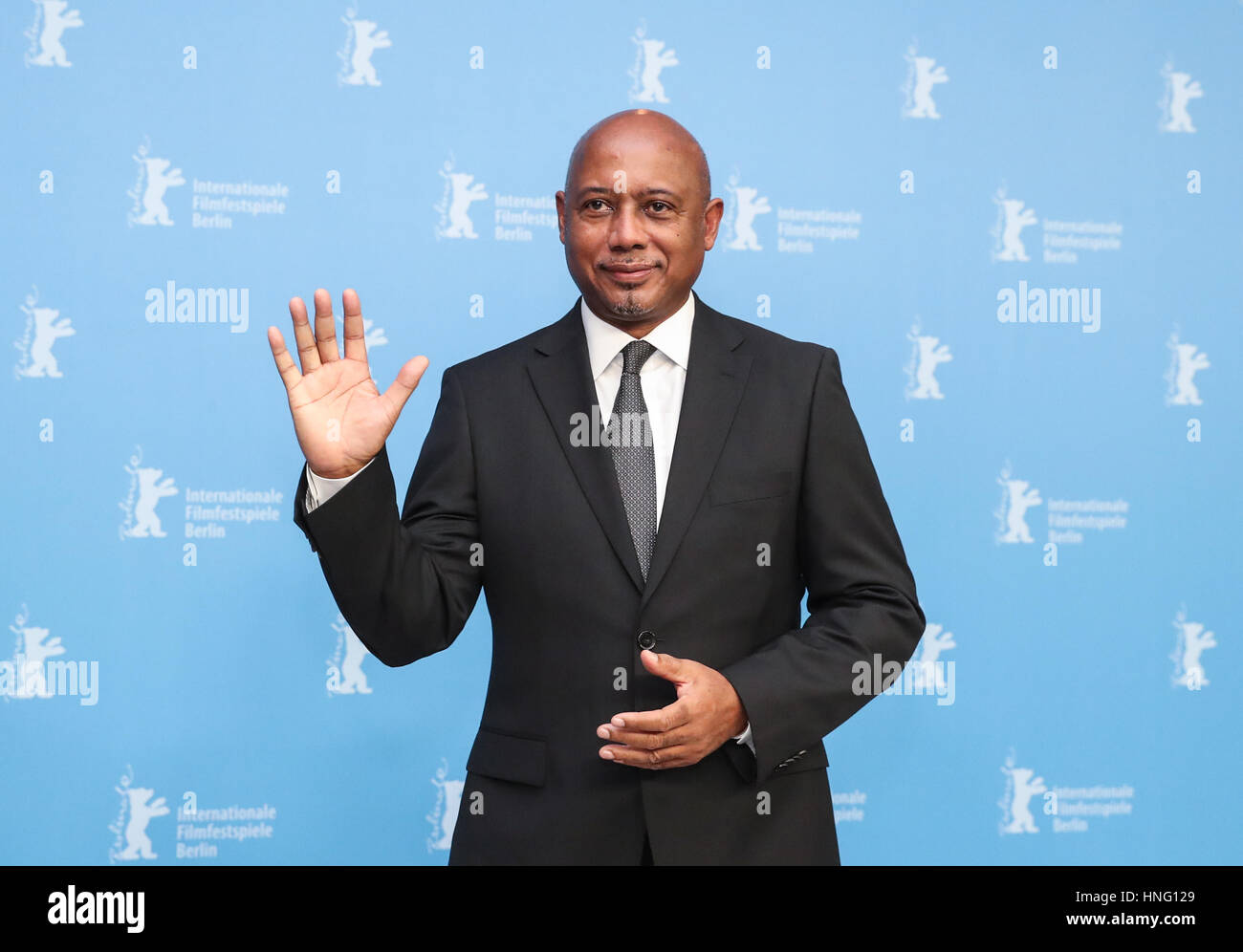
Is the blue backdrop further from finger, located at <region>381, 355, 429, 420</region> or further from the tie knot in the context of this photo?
finger, located at <region>381, 355, 429, 420</region>

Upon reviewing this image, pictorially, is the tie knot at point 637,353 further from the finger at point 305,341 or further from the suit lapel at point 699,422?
the finger at point 305,341

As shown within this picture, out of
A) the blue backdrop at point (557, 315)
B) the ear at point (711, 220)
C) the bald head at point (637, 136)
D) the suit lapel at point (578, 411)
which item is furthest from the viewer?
the blue backdrop at point (557, 315)

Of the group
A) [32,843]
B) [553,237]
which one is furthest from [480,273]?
[32,843]

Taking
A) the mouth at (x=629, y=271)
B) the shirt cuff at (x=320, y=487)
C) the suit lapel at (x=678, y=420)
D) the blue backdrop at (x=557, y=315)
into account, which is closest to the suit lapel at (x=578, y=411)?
the suit lapel at (x=678, y=420)

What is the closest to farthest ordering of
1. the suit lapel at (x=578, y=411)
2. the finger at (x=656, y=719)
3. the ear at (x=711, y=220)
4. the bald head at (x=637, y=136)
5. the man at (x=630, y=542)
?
the finger at (x=656, y=719) < the man at (x=630, y=542) < the suit lapel at (x=578, y=411) < the bald head at (x=637, y=136) < the ear at (x=711, y=220)

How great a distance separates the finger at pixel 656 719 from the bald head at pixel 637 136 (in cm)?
89

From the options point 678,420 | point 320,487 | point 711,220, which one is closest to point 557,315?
point 711,220

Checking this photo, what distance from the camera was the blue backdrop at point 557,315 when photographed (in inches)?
123

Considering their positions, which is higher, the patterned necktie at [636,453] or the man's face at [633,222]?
the man's face at [633,222]

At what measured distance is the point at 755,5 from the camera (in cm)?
344

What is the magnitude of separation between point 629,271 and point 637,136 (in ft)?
0.72

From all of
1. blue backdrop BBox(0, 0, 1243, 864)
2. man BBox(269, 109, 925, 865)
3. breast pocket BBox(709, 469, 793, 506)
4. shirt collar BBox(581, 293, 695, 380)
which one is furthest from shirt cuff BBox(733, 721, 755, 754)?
blue backdrop BBox(0, 0, 1243, 864)

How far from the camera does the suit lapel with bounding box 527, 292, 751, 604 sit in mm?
1814

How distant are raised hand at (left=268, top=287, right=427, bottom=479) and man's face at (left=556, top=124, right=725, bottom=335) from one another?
0.35m
